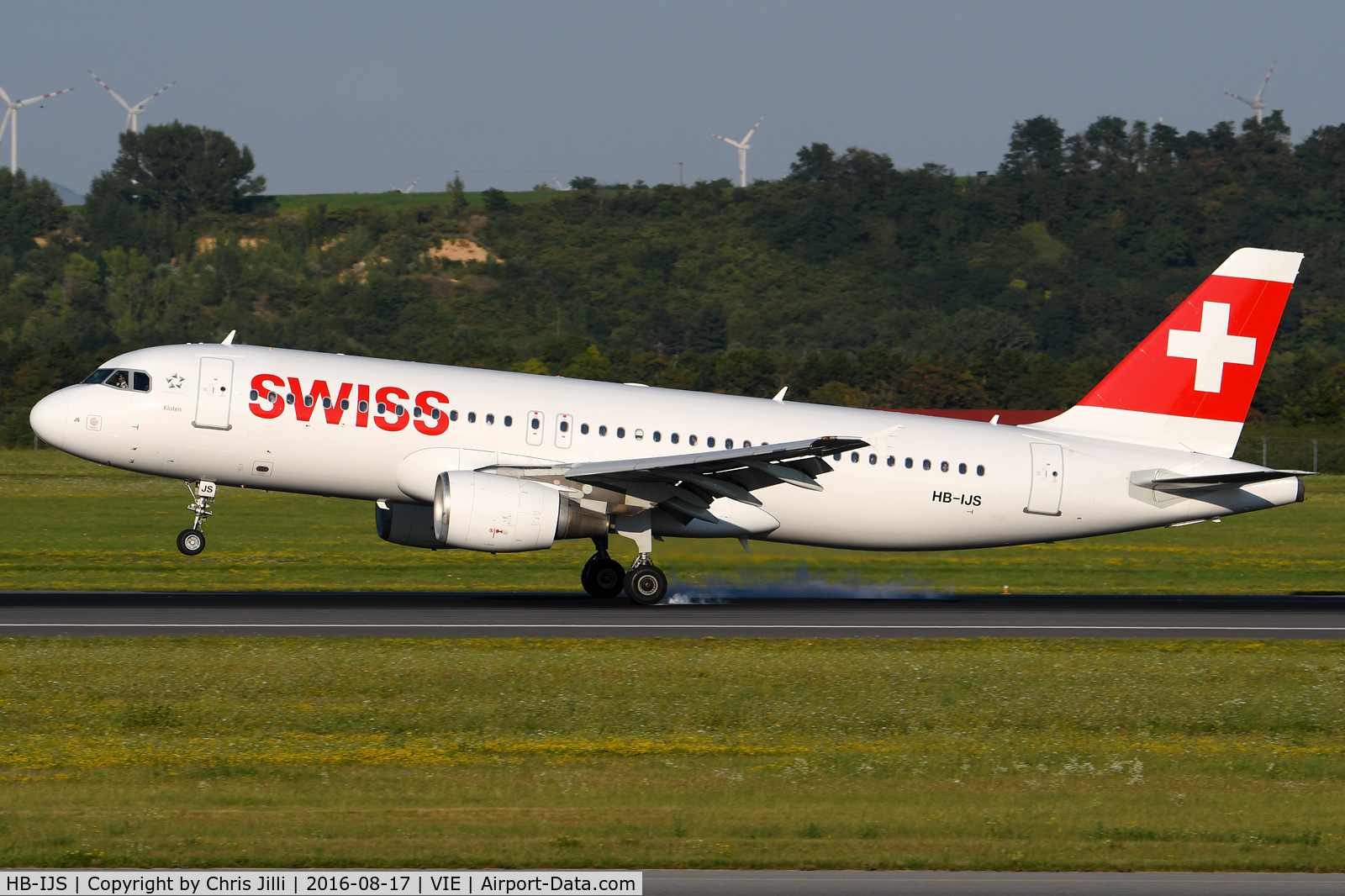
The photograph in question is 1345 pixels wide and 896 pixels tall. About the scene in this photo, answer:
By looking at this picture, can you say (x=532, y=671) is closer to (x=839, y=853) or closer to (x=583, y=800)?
(x=583, y=800)

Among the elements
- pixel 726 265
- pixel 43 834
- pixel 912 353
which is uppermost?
pixel 726 265

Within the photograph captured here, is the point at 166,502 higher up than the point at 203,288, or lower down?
lower down

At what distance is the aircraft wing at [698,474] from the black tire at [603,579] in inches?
71.3

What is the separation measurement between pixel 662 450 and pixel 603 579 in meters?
2.73

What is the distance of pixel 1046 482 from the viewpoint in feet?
96.7

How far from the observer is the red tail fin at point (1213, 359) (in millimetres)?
30188

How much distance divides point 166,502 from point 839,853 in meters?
47.2

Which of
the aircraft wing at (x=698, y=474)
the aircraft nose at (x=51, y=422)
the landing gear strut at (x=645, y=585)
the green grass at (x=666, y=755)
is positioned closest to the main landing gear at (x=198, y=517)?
the aircraft nose at (x=51, y=422)

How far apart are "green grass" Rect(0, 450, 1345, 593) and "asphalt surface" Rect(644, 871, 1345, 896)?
18.0 metres

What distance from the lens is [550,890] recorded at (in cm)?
1057

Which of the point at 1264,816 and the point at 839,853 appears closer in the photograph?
the point at 839,853

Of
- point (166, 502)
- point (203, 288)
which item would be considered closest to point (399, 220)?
point (203, 288)

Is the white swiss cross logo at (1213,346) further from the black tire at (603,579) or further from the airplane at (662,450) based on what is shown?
the black tire at (603,579)

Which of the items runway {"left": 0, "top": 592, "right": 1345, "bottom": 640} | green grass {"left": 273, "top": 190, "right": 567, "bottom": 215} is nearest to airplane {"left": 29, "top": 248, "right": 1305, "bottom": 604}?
runway {"left": 0, "top": 592, "right": 1345, "bottom": 640}
